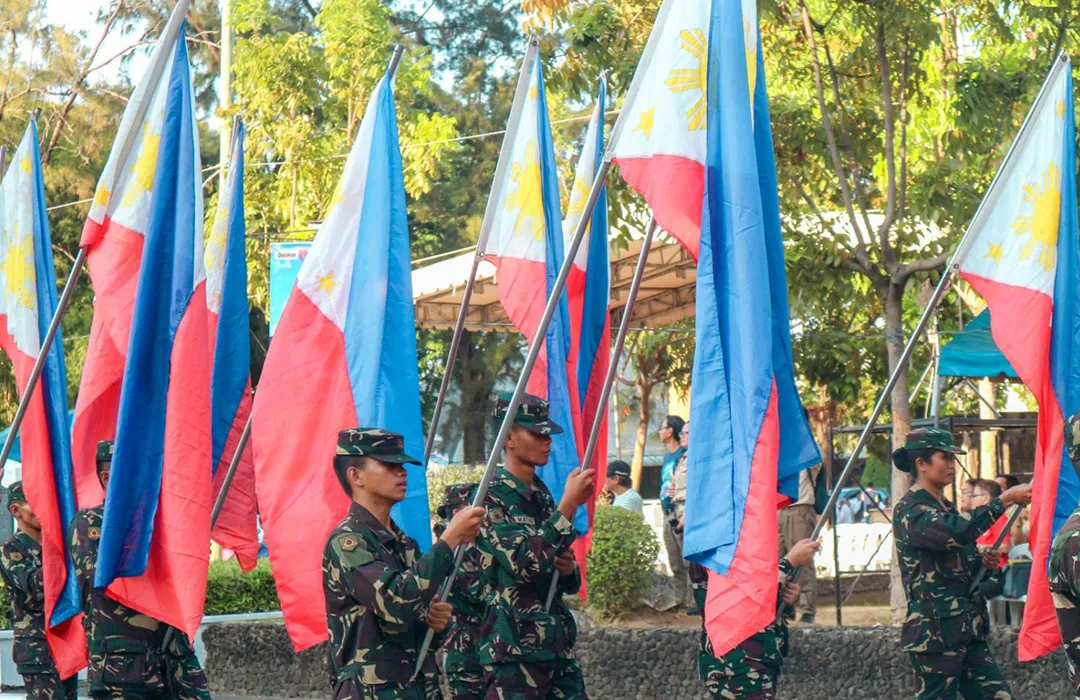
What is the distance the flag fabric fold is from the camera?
23.0ft

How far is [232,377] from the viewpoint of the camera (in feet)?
31.3

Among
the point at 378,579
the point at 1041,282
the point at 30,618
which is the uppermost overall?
the point at 1041,282

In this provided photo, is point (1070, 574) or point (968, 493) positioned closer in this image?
point (1070, 574)

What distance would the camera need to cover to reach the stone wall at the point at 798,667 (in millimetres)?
11180

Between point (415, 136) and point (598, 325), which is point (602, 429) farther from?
point (415, 136)

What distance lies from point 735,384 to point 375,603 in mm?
2074

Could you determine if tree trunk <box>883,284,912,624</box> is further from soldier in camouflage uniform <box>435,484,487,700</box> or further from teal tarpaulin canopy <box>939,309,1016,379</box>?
soldier in camouflage uniform <box>435,484,487,700</box>

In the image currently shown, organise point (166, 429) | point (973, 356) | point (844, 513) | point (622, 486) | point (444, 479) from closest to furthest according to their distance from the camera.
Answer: point (166, 429), point (973, 356), point (622, 486), point (444, 479), point (844, 513)

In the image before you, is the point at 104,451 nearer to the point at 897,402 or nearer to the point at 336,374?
the point at 336,374

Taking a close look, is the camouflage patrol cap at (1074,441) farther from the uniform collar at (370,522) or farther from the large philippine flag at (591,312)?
the large philippine flag at (591,312)

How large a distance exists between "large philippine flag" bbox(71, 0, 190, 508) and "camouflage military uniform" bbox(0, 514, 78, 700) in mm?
1034

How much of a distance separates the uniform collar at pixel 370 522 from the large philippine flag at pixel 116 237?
3.07 m

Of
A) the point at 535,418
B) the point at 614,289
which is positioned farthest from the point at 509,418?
the point at 614,289

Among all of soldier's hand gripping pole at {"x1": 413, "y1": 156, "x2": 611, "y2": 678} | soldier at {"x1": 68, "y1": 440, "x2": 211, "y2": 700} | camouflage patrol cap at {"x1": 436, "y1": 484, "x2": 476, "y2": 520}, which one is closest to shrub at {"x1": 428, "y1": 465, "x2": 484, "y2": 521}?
camouflage patrol cap at {"x1": 436, "y1": 484, "x2": 476, "y2": 520}
